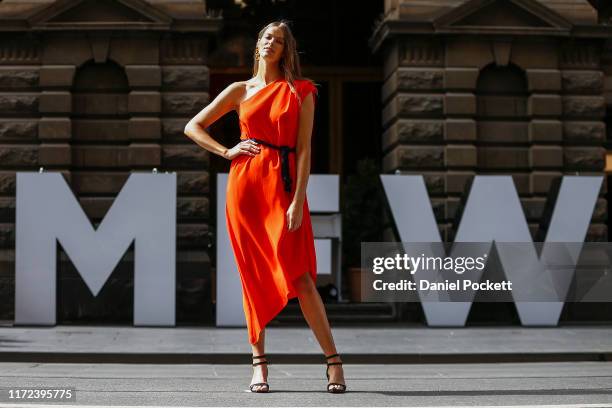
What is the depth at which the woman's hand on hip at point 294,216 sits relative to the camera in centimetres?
692

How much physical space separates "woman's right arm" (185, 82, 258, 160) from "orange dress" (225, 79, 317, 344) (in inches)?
2.2

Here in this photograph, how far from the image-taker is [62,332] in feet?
49.4

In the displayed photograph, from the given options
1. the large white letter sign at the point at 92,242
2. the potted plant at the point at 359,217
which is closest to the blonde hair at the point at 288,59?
the large white letter sign at the point at 92,242

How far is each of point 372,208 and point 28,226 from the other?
601cm

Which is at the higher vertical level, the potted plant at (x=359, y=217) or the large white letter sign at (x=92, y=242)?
the potted plant at (x=359, y=217)

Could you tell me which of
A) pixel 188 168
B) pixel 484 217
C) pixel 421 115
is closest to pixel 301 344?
pixel 484 217

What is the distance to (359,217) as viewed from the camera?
19328 millimetres

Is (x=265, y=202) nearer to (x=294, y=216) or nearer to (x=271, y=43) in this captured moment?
(x=294, y=216)

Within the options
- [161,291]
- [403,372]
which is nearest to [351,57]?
[161,291]

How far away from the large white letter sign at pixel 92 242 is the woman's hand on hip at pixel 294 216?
929 centimetres

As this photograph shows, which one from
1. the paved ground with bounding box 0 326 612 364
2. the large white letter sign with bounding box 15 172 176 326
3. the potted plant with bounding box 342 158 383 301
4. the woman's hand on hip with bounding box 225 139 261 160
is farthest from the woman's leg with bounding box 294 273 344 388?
the potted plant with bounding box 342 158 383 301

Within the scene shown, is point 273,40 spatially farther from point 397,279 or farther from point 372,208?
point 372,208

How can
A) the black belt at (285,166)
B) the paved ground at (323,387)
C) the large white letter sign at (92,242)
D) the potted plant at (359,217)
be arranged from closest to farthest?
1. the paved ground at (323,387)
2. the black belt at (285,166)
3. the large white letter sign at (92,242)
4. the potted plant at (359,217)

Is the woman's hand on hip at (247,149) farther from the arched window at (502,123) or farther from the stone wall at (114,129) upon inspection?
the arched window at (502,123)
